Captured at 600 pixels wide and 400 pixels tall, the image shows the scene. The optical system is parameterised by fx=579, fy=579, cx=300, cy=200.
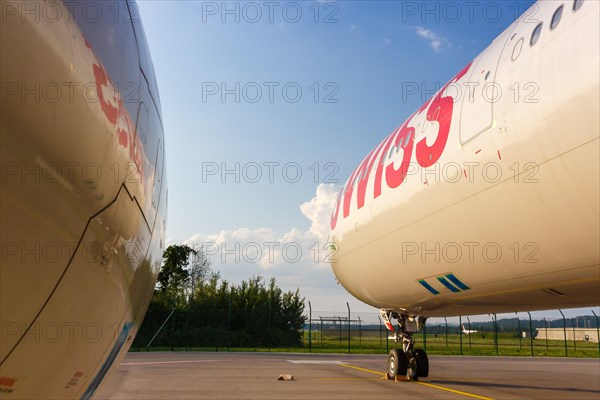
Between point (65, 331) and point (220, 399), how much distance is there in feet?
34.8

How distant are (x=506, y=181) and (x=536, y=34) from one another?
1.54 meters

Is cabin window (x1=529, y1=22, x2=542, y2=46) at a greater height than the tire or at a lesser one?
greater

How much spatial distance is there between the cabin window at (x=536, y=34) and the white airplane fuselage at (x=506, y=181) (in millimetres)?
52

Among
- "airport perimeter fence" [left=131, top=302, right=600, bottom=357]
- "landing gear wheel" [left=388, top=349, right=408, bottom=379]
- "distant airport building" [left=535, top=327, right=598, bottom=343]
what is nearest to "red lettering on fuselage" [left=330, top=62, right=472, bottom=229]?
"landing gear wheel" [left=388, top=349, right=408, bottom=379]

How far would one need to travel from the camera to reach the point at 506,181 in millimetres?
6145

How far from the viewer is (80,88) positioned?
4.17ft

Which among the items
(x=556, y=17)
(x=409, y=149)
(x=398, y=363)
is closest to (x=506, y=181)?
(x=556, y=17)

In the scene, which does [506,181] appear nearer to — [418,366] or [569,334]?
[418,366]

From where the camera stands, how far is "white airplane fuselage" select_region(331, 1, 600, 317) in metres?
5.12

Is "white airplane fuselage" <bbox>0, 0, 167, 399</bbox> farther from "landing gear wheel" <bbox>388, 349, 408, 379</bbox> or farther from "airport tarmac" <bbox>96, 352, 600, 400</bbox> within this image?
"landing gear wheel" <bbox>388, 349, 408, 379</bbox>

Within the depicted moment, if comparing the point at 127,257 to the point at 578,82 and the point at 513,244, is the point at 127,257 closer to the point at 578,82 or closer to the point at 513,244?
the point at 578,82

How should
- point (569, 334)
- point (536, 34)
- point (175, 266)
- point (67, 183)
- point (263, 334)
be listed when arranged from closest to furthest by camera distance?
point (67, 183), point (536, 34), point (263, 334), point (175, 266), point (569, 334)

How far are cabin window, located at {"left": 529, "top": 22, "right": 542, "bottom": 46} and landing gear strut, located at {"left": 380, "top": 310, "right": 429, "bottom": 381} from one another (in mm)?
9207

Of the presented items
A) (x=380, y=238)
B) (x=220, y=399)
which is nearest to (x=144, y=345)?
(x=220, y=399)
